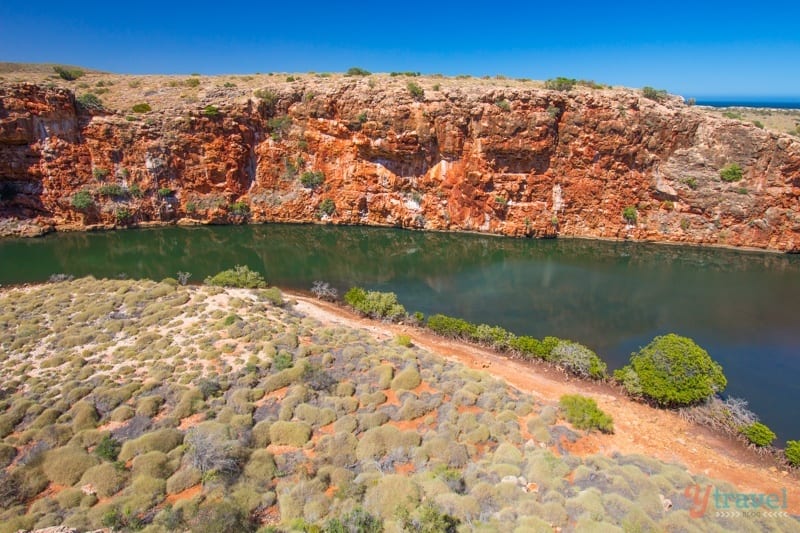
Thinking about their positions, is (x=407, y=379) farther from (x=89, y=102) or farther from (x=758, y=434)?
(x=89, y=102)

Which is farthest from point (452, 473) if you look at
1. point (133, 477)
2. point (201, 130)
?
point (201, 130)

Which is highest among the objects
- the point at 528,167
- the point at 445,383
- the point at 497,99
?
the point at 497,99

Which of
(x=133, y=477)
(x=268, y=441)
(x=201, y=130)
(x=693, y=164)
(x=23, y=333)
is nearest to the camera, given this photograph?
(x=133, y=477)

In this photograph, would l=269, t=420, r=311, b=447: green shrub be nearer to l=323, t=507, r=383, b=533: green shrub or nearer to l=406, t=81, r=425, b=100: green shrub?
l=323, t=507, r=383, b=533: green shrub

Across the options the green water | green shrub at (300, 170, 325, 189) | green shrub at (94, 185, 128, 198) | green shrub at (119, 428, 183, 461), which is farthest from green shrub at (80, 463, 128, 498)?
green shrub at (94, 185, 128, 198)

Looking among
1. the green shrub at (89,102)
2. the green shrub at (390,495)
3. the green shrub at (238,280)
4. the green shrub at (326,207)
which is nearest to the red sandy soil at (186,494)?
the green shrub at (390,495)

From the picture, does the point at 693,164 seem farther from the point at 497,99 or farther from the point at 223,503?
the point at 223,503

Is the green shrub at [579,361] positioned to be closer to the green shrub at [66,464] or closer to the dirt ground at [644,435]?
the dirt ground at [644,435]
